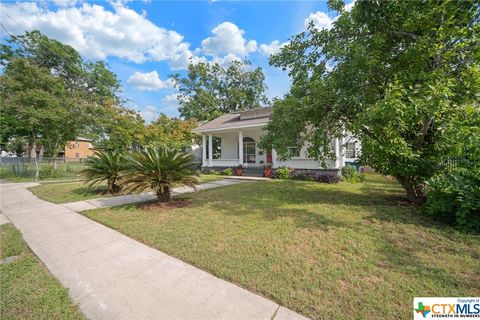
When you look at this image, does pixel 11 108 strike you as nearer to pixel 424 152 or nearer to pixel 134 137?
pixel 134 137

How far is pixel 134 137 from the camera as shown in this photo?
63.1 feet

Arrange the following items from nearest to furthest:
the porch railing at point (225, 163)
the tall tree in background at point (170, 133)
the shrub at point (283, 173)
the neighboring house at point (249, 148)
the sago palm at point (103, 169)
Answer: the sago palm at point (103, 169) < the shrub at point (283, 173) < the neighboring house at point (249, 148) < the porch railing at point (225, 163) < the tall tree in background at point (170, 133)

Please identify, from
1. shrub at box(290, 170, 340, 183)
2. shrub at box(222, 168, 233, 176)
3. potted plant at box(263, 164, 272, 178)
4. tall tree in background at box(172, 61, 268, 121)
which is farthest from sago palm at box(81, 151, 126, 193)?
tall tree in background at box(172, 61, 268, 121)

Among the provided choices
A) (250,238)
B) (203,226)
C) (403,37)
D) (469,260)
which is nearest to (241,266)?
(250,238)

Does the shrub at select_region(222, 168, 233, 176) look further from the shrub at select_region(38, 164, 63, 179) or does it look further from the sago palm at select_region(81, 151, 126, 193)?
the shrub at select_region(38, 164, 63, 179)

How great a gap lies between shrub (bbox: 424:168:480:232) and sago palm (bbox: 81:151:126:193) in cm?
938

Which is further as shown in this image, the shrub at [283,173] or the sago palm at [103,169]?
the shrub at [283,173]

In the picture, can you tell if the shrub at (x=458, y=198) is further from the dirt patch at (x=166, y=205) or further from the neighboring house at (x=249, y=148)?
the neighboring house at (x=249, y=148)

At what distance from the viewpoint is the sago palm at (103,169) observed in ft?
28.8

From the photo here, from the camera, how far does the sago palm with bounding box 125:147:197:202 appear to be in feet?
20.4

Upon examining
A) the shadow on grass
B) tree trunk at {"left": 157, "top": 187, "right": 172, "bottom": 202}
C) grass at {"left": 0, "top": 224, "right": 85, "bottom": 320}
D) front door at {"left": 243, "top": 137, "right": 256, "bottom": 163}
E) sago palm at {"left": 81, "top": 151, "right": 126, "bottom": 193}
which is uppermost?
front door at {"left": 243, "top": 137, "right": 256, "bottom": 163}

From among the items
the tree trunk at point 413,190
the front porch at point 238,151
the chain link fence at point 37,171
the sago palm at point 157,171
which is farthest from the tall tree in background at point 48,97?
the tree trunk at point 413,190

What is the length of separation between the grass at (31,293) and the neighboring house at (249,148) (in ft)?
35.3

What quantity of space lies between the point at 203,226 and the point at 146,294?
2.30m
